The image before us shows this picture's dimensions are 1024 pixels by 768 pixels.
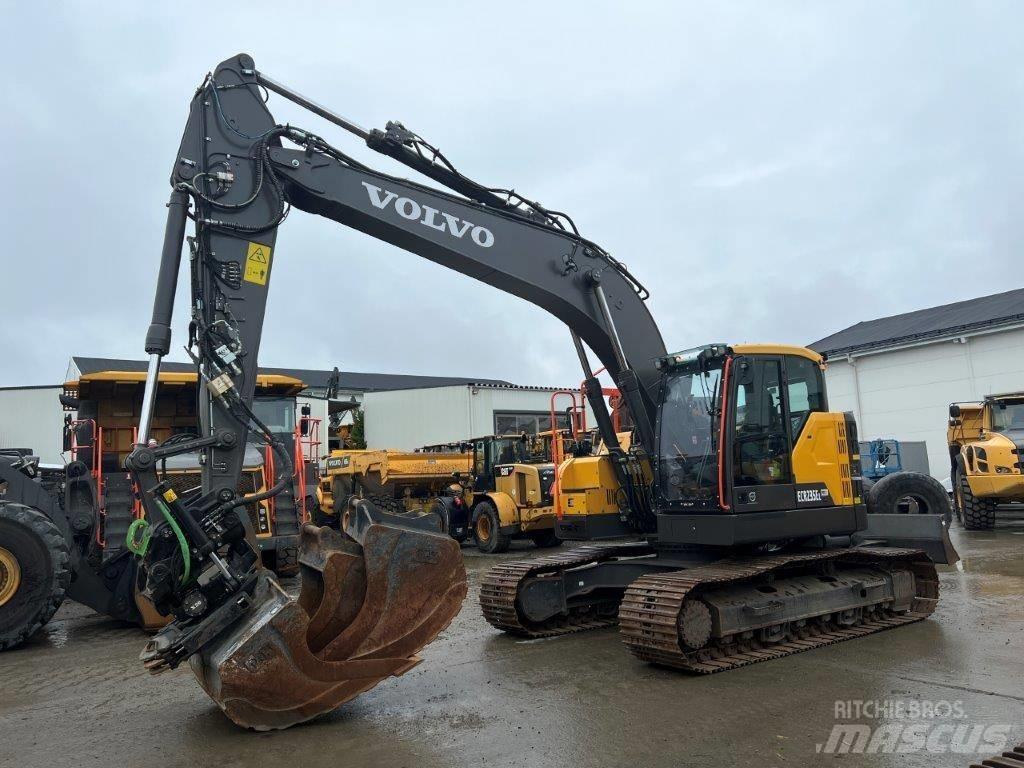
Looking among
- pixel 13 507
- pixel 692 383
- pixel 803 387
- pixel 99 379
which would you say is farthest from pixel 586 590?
pixel 99 379

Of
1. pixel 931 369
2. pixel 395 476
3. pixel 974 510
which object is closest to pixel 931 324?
pixel 931 369

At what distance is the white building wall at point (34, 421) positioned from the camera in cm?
3203

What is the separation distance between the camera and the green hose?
4895mm

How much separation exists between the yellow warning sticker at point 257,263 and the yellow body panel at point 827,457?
4.47m

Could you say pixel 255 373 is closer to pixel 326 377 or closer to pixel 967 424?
pixel 967 424

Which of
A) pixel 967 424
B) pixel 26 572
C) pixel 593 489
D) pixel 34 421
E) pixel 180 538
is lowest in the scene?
pixel 26 572

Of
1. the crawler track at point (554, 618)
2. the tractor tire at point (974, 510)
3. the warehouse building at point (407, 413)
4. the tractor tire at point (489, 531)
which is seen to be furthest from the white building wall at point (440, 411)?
the crawler track at point (554, 618)

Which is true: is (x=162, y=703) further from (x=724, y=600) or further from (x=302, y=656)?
(x=724, y=600)

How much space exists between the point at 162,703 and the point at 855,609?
5599 millimetres

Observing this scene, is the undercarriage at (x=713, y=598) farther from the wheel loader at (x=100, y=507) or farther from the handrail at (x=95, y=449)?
the handrail at (x=95, y=449)

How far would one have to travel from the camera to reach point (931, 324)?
27.3m

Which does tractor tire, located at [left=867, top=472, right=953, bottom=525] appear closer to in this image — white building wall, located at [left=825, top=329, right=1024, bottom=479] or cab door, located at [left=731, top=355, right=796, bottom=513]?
cab door, located at [left=731, top=355, right=796, bottom=513]
